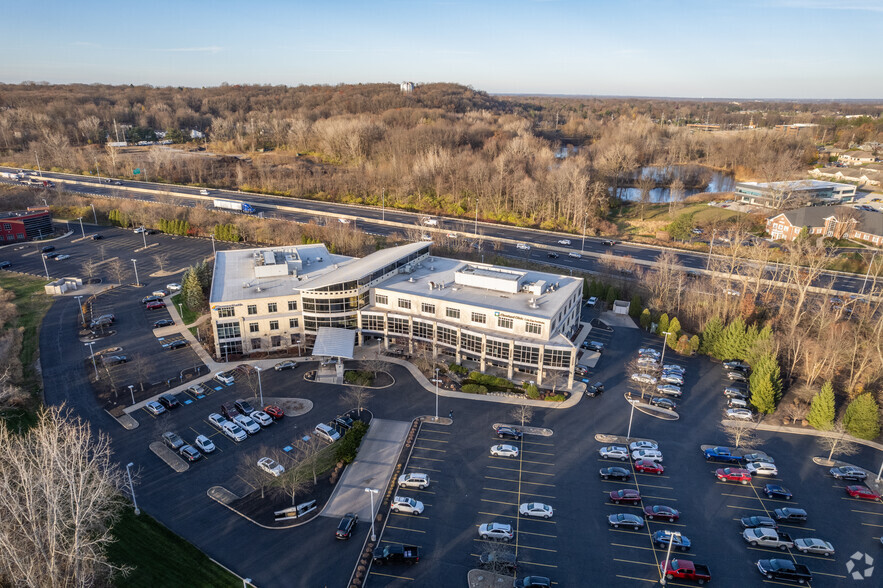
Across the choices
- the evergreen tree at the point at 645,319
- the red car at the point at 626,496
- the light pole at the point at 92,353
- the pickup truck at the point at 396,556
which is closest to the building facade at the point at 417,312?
the evergreen tree at the point at 645,319

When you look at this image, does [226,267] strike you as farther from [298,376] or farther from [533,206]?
[533,206]

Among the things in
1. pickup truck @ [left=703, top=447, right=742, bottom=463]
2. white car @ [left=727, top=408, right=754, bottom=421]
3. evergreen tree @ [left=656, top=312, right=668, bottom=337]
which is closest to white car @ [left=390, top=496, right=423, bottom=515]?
pickup truck @ [left=703, top=447, right=742, bottom=463]

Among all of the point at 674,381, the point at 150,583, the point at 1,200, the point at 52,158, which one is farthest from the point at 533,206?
the point at 52,158

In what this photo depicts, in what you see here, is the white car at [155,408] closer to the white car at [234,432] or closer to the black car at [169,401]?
the black car at [169,401]

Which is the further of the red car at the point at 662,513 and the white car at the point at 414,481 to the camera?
the white car at the point at 414,481

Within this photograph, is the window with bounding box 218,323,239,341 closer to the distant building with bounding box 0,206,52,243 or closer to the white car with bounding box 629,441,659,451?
the white car with bounding box 629,441,659,451

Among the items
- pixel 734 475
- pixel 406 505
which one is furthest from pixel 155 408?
pixel 734 475
